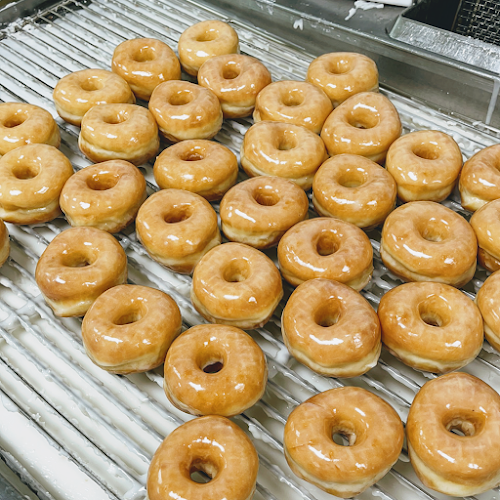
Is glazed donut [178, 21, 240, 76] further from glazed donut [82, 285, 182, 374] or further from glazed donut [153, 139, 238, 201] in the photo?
glazed donut [82, 285, 182, 374]

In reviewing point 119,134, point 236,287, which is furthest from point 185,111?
point 236,287

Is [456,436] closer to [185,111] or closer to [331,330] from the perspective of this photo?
[331,330]

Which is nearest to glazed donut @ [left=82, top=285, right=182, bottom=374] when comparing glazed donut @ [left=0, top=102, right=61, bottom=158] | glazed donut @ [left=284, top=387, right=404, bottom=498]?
glazed donut @ [left=284, top=387, right=404, bottom=498]

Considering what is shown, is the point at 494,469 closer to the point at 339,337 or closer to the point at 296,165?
the point at 339,337

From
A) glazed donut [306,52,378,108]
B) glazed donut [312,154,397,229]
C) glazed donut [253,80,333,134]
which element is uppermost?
glazed donut [306,52,378,108]

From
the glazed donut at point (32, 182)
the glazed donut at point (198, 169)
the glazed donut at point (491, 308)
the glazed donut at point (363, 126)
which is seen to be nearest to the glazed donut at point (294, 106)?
the glazed donut at point (363, 126)

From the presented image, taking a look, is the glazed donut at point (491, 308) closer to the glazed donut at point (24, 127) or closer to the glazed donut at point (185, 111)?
the glazed donut at point (185, 111)
